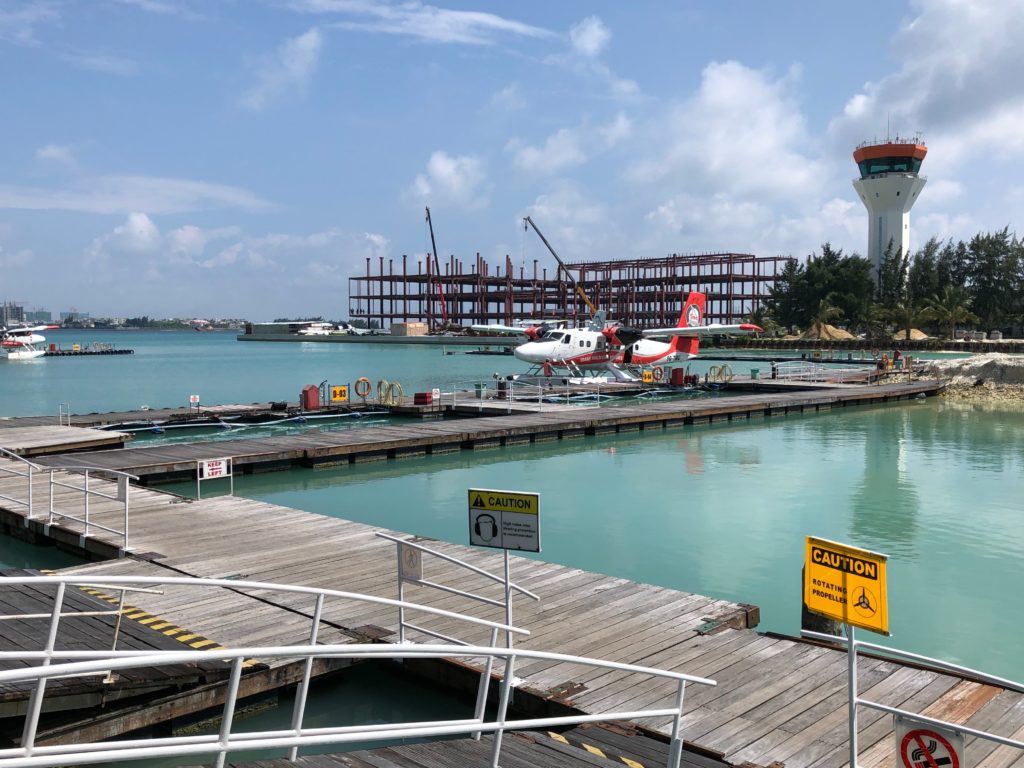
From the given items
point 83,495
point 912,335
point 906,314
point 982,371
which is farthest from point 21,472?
point 912,335

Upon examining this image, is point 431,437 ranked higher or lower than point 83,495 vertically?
lower

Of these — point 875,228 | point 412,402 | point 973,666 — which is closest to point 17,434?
point 412,402

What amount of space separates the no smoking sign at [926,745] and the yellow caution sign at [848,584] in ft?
1.59

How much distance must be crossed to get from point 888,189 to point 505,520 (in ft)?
346

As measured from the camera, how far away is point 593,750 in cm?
641

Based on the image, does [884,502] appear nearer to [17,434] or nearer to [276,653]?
[276,653]

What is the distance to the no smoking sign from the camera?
4.39m

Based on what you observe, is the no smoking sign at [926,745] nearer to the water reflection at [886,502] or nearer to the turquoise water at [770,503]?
the turquoise water at [770,503]

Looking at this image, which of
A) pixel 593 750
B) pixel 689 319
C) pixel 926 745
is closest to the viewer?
pixel 926 745

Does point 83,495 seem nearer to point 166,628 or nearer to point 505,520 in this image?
point 166,628

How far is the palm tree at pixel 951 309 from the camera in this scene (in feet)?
303

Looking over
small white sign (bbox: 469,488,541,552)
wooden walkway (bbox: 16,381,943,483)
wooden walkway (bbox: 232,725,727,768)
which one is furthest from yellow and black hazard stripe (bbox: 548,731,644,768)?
wooden walkway (bbox: 16,381,943,483)

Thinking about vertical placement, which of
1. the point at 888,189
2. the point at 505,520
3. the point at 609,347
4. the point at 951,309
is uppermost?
the point at 888,189

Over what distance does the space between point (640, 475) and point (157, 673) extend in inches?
657
